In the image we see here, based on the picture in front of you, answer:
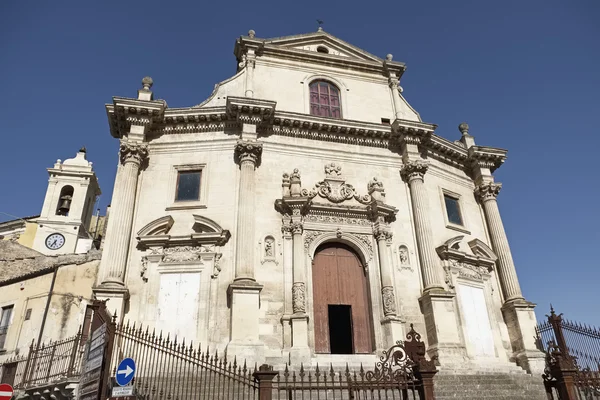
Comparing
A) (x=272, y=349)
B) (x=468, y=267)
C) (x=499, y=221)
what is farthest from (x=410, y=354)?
(x=499, y=221)

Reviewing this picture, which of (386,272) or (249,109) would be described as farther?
(249,109)

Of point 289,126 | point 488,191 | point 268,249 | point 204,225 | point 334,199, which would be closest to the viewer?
point 268,249

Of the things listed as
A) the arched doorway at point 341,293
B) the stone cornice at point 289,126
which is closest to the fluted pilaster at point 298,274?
the arched doorway at point 341,293

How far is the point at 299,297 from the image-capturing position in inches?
543

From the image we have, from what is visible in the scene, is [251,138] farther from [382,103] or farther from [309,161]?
[382,103]

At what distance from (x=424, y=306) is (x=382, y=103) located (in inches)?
358

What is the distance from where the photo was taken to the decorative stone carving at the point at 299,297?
1363 centimetres

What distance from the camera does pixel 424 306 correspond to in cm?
1485

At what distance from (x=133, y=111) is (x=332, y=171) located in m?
7.55

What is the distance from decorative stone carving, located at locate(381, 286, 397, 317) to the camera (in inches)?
563

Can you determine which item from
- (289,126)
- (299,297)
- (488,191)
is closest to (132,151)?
(289,126)

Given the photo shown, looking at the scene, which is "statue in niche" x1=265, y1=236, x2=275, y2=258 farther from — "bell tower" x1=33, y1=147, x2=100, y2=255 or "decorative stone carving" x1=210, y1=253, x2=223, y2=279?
"bell tower" x1=33, y1=147, x2=100, y2=255

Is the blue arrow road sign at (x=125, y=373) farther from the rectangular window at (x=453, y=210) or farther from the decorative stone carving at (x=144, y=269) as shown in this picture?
the rectangular window at (x=453, y=210)

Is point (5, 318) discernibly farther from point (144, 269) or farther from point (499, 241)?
point (499, 241)
